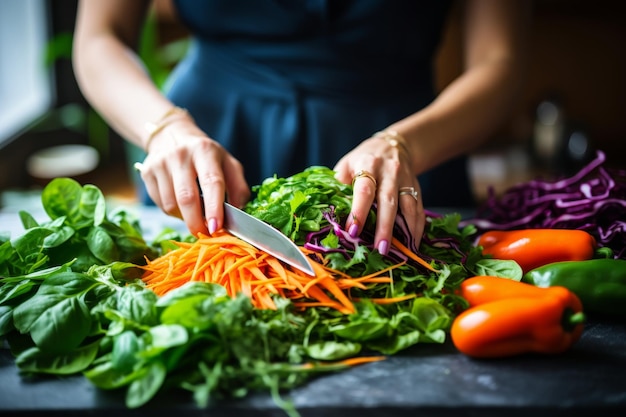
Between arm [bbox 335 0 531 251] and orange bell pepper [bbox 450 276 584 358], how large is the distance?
0.69 feet

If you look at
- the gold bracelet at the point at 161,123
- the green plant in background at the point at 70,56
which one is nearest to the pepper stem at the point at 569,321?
the gold bracelet at the point at 161,123

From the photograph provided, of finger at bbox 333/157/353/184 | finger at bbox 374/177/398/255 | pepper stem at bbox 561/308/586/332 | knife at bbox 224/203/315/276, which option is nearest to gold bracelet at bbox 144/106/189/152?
knife at bbox 224/203/315/276

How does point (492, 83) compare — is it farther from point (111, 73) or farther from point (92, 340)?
point (92, 340)

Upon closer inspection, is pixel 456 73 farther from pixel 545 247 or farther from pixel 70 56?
pixel 545 247

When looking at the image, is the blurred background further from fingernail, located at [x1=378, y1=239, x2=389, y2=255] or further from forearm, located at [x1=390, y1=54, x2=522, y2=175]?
fingernail, located at [x1=378, y1=239, x2=389, y2=255]

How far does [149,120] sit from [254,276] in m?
0.59

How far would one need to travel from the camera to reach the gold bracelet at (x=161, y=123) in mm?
1484

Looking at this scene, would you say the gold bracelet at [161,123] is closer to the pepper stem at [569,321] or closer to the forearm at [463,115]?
the forearm at [463,115]

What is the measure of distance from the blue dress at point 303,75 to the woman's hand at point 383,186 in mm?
572

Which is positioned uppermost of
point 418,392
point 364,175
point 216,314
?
point 364,175

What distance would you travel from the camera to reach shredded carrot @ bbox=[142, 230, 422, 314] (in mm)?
1080

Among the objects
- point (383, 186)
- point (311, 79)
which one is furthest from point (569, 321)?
point (311, 79)

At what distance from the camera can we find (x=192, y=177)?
133cm

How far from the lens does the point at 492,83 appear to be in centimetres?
175
